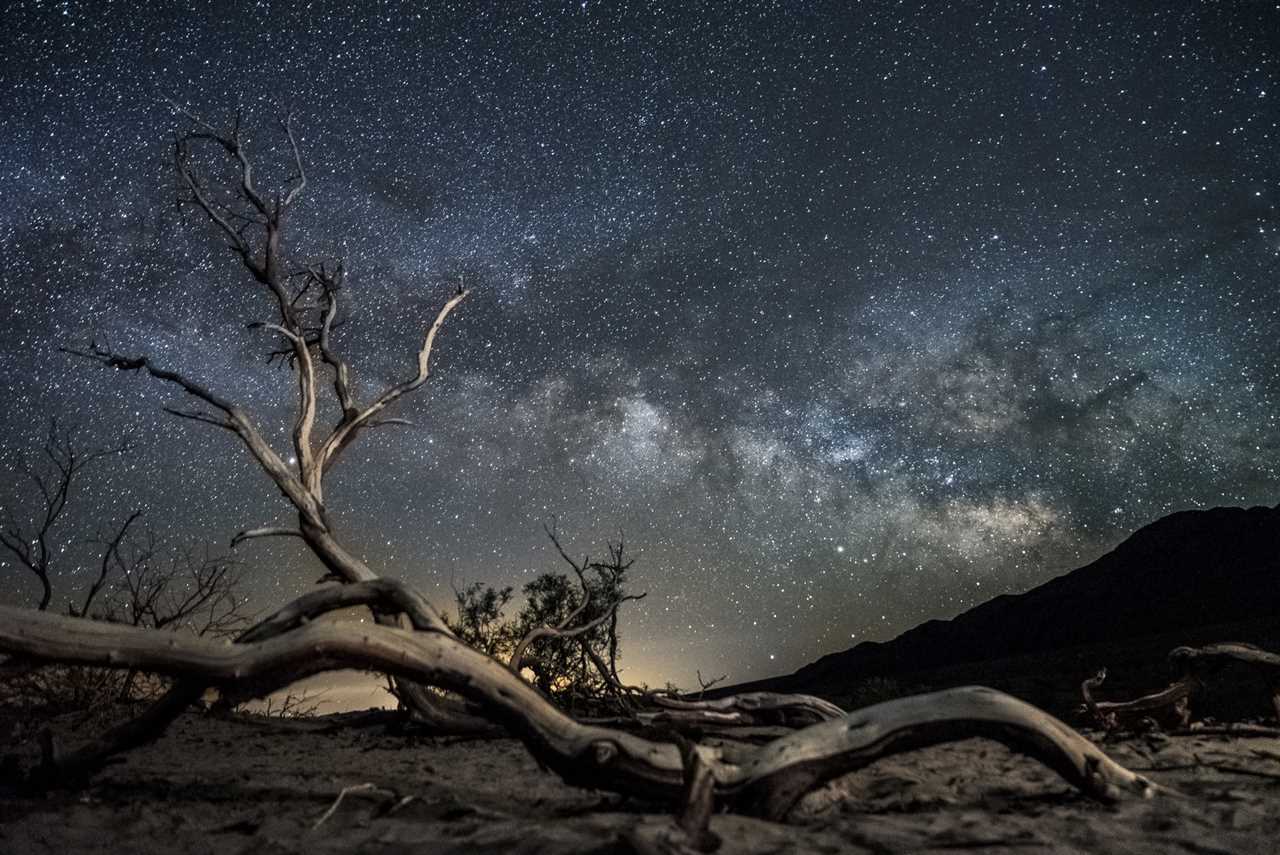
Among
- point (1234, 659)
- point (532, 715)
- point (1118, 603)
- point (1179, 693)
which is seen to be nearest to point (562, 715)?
point (532, 715)

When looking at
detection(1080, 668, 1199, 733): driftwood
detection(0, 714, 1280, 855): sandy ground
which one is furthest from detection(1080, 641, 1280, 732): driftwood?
detection(0, 714, 1280, 855): sandy ground

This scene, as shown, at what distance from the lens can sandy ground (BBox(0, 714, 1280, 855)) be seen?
325cm

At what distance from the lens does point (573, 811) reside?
3.84 m

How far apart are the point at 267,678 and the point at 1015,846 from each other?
13.6 ft

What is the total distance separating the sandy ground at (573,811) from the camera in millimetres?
3254

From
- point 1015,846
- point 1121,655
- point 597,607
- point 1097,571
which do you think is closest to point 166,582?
point 597,607

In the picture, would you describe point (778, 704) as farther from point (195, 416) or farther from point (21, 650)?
point (195, 416)

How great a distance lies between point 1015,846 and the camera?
3221 millimetres

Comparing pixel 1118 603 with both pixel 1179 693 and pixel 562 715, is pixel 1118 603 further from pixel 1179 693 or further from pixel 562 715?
pixel 562 715

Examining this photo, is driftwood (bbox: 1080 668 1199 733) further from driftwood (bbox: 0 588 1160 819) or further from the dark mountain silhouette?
the dark mountain silhouette

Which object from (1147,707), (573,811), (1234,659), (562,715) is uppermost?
(562,715)

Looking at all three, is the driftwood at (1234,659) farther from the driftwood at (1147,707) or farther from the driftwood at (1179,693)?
the driftwood at (1147,707)

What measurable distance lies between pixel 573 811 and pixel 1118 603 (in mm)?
62687

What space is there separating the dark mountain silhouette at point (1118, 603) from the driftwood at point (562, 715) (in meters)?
41.2
